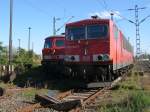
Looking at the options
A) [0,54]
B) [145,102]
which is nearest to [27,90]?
[145,102]

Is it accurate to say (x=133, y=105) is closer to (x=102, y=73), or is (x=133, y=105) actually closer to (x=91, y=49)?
(x=102, y=73)

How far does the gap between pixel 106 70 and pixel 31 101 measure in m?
5.21

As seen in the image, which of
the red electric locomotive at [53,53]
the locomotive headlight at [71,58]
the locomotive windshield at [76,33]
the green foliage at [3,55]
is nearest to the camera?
the locomotive headlight at [71,58]

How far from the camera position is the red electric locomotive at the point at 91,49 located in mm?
18047

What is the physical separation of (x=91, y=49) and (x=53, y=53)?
6.72 meters

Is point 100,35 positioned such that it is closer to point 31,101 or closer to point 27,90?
point 27,90

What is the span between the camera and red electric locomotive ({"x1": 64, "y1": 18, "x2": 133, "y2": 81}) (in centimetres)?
1805

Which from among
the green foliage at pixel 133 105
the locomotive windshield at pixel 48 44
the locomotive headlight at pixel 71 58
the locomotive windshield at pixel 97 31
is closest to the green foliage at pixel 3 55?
the locomotive windshield at pixel 48 44

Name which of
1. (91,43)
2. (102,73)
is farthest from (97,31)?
(102,73)

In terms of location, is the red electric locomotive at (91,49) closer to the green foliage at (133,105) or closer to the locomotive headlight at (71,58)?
the locomotive headlight at (71,58)

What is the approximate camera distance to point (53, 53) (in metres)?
24.7

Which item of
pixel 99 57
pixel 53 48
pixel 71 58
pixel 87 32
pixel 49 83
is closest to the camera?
pixel 99 57

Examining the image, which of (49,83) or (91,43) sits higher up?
(91,43)

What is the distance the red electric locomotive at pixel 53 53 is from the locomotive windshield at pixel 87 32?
5.11 metres
